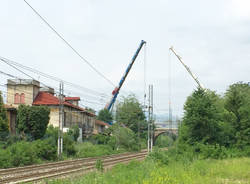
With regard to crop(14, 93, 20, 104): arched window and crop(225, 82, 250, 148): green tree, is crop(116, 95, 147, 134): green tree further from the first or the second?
crop(225, 82, 250, 148): green tree

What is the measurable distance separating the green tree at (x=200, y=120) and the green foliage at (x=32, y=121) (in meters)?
20.1

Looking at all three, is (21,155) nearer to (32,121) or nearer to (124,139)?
(32,121)

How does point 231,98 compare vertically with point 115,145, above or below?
above

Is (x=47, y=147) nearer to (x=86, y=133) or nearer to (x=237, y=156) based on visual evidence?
(x=237, y=156)

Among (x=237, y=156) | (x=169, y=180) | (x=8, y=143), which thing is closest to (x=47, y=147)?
(x=8, y=143)

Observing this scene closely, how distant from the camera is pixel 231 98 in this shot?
105 ft

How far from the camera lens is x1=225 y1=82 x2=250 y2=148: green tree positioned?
3019 cm

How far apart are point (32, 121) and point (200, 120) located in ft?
73.2

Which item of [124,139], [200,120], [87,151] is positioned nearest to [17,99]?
[87,151]

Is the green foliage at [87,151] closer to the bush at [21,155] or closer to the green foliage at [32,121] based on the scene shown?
the green foliage at [32,121]

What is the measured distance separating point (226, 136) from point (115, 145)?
99.4ft

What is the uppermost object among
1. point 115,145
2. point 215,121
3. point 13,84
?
point 13,84

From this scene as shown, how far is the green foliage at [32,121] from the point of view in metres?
42.2

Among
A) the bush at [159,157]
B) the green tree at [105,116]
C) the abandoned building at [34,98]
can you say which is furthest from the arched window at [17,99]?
the bush at [159,157]
